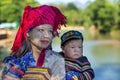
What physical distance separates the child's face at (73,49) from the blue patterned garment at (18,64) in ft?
0.70

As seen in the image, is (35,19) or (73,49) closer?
(35,19)

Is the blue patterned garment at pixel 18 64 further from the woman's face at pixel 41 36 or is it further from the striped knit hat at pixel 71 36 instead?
the striped knit hat at pixel 71 36

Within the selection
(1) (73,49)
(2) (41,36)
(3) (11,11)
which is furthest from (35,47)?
(3) (11,11)

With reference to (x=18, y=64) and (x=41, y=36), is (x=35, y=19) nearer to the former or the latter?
(x=41, y=36)

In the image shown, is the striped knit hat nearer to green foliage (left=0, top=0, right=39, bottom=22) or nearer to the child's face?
the child's face

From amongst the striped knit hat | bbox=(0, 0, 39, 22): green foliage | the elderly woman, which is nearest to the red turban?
the elderly woman

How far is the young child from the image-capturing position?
198 centimetres

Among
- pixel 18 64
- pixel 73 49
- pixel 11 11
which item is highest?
pixel 11 11

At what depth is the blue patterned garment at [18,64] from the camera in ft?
6.17

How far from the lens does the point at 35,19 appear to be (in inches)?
75.3

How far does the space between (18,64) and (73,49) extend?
0.30 meters

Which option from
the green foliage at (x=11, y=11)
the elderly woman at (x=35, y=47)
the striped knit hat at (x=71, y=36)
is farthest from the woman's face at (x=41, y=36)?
the green foliage at (x=11, y=11)

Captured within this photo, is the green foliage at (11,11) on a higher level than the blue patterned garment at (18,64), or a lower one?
higher

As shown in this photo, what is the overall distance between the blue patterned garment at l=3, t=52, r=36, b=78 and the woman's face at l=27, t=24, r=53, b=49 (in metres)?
0.07
